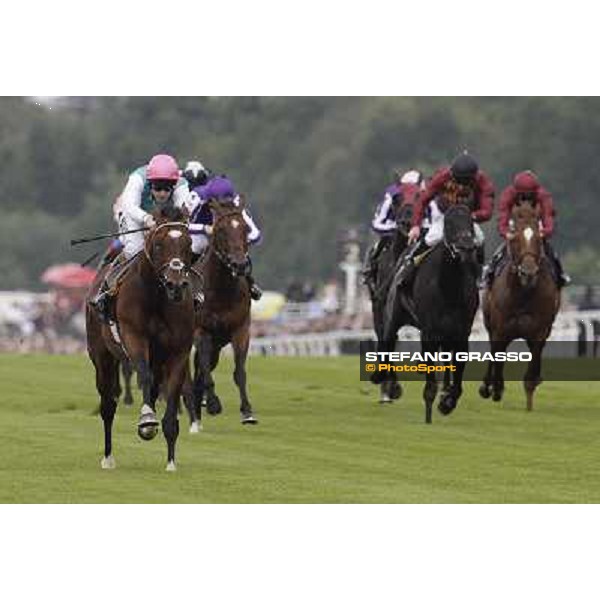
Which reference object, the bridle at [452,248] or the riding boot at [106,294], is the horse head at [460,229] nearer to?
the bridle at [452,248]

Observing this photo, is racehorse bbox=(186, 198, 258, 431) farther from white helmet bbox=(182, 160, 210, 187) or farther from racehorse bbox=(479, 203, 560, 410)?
racehorse bbox=(479, 203, 560, 410)

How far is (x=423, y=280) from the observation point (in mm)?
19578

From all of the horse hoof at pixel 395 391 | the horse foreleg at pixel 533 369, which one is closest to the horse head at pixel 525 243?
the horse foreleg at pixel 533 369

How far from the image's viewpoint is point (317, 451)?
17141 mm

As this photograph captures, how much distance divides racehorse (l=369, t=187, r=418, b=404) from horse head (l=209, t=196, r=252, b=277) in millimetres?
3525

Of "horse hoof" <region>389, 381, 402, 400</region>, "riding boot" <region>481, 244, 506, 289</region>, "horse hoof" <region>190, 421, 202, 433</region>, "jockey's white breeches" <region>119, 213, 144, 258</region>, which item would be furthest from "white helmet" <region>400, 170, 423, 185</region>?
"jockey's white breeches" <region>119, 213, 144, 258</region>

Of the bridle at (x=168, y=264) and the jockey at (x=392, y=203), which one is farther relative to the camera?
the jockey at (x=392, y=203)

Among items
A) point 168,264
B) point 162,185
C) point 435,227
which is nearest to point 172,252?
point 168,264

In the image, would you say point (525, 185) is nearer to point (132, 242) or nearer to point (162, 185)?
point (132, 242)

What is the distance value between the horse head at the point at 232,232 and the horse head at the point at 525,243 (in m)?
3.17

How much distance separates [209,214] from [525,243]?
126 inches

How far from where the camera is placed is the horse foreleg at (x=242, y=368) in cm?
1853

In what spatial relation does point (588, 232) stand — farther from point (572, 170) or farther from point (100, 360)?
point (100, 360)
